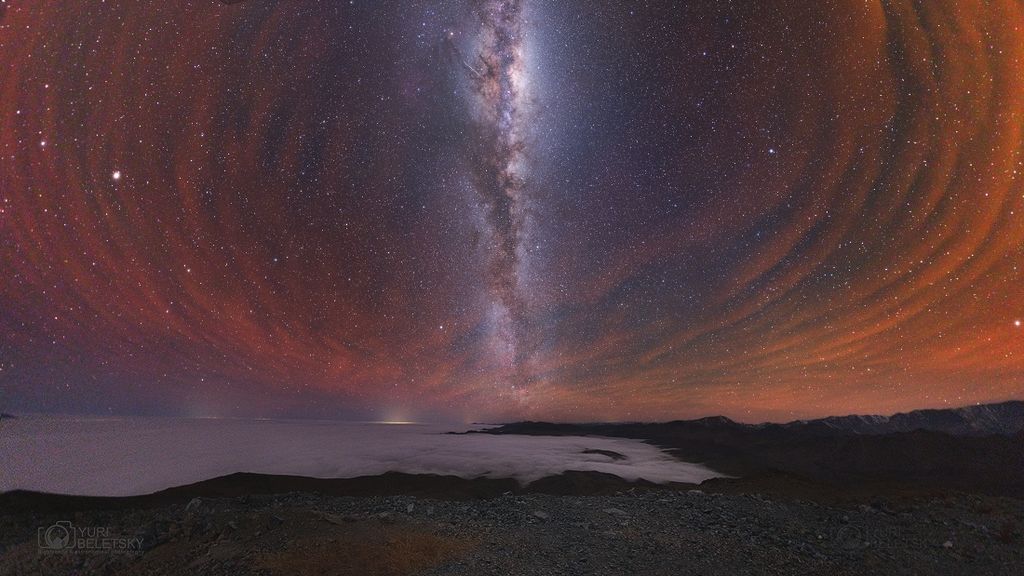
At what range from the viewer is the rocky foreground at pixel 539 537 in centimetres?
979

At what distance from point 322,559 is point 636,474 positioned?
681 inches

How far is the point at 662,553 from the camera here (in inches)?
418

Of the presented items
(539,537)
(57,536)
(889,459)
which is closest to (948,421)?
(889,459)

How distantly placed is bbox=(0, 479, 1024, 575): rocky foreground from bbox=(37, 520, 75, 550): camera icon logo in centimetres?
24

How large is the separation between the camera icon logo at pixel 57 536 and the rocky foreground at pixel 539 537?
236 mm

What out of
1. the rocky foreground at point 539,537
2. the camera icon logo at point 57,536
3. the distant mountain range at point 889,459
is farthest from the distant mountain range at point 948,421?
the camera icon logo at point 57,536

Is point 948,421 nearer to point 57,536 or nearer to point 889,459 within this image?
point 889,459

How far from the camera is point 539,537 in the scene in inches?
459

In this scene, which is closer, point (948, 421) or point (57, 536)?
point (57, 536)

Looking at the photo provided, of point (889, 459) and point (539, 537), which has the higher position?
point (539, 537)

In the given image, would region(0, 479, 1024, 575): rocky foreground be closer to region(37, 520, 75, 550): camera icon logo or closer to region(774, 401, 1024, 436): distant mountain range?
region(37, 520, 75, 550): camera icon logo

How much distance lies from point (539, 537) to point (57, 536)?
565 inches

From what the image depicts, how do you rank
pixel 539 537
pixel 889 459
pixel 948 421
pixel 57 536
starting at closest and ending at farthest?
1. pixel 539 537
2. pixel 57 536
3. pixel 889 459
4. pixel 948 421

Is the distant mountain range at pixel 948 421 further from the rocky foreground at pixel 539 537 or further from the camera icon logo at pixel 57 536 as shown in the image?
the camera icon logo at pixel 57 536
